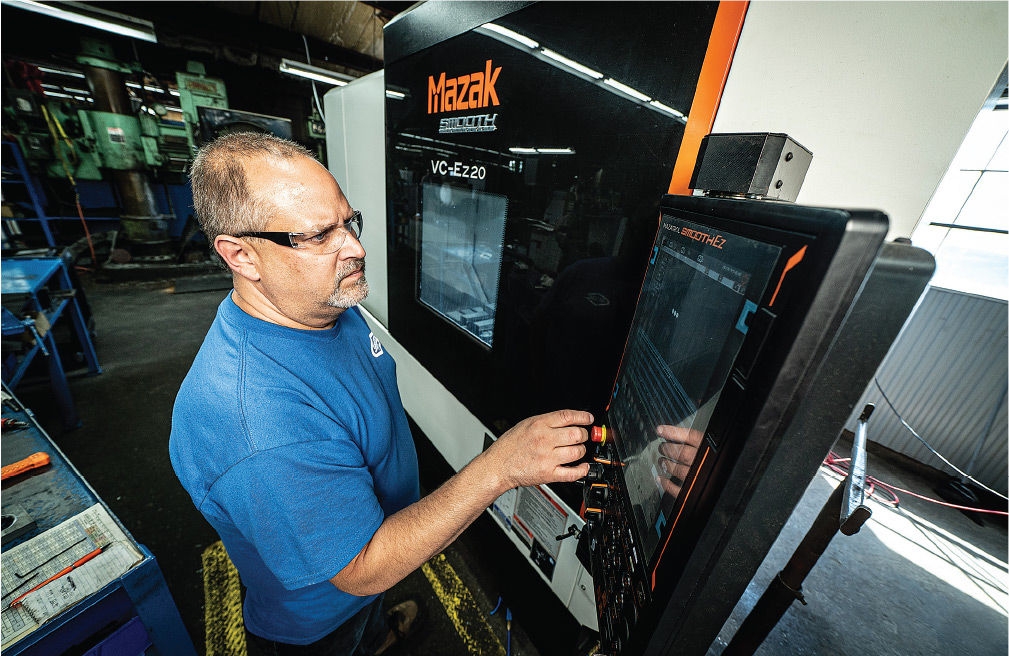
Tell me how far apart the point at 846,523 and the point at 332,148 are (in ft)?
12.1

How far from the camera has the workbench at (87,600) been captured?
0.97 m

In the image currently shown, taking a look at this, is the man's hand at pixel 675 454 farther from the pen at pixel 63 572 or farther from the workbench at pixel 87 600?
the pen at pixel 63 572

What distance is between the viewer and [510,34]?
1.27 meters

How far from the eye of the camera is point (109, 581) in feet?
3.39

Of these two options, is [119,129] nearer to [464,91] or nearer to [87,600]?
[464,91]

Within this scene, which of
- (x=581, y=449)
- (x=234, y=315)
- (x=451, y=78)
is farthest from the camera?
(x=451, y=78)

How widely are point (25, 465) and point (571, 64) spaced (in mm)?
2331

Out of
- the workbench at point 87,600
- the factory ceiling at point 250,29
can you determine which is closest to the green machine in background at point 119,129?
the factory ceiling at point 250,29

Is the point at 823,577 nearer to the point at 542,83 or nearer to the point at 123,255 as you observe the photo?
the point at 542,83

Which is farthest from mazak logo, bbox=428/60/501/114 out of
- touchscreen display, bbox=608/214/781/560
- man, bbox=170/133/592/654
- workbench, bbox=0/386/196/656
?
workbench, bbox=0/386/196/656

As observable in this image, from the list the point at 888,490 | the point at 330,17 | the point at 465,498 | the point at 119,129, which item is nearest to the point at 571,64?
the point at 465,498

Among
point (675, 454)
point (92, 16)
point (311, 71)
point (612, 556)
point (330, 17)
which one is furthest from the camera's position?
point (311, 71)

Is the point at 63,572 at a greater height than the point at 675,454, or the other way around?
the point at 675,454

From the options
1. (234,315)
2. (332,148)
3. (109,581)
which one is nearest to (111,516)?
(109,581)
